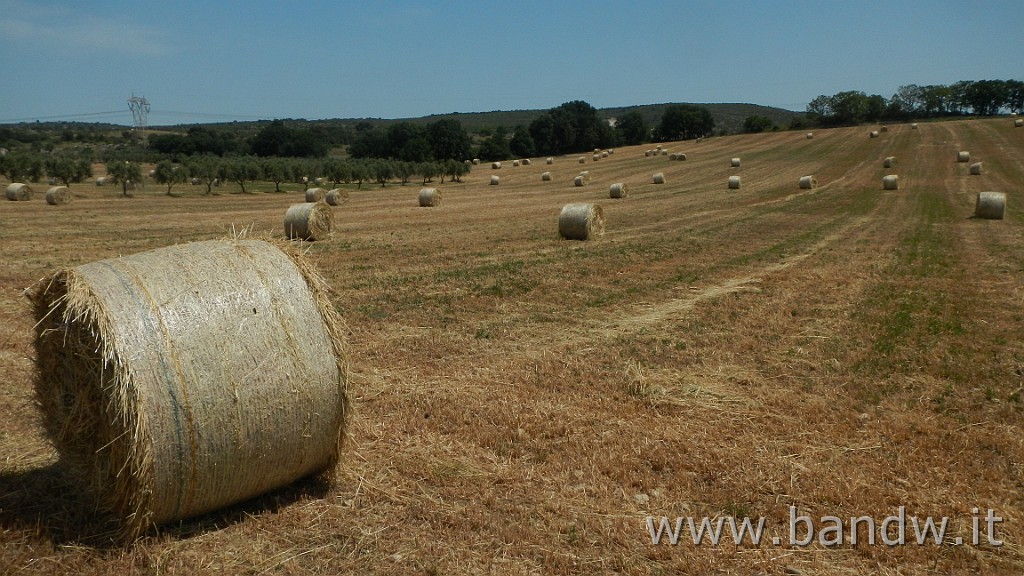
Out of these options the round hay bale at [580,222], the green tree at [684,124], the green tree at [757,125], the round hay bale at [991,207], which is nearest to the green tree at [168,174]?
the round hay bale at [580,222]

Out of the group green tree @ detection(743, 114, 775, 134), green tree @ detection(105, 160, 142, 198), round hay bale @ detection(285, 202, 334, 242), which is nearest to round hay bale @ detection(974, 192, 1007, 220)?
round hay bale @ detection(285, 202, 334, 242)

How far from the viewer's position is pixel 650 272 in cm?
1504

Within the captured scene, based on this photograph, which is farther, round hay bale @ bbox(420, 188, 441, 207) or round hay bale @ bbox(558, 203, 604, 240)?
round hay bale @ bbox(420, 188, 441, 207)

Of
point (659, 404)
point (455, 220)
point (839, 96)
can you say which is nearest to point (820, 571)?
point (659, 404)

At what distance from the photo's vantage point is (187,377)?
4.51m

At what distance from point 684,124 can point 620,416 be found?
103 meters

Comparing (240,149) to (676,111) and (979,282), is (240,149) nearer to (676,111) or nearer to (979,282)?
(676,111)

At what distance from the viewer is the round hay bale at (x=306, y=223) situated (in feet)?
68.4

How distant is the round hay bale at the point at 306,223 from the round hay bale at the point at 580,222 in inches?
309

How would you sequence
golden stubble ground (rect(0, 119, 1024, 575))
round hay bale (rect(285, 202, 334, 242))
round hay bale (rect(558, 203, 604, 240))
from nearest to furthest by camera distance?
golden stubble ground (rect(0, 119, 1024, 575)), round hay bale (rect(558, 203, 604, 240)), round hay bale (rect(285, 202, 334, 242))

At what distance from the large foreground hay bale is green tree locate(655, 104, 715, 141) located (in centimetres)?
10497

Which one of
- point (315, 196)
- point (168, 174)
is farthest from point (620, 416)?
point (168, 174)

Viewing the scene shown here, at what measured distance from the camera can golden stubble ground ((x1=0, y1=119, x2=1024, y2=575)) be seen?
15.1 feet

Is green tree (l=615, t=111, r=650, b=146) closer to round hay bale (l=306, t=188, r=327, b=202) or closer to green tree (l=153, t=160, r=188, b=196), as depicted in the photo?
green tree (l=153, t=160, r=188, b=196)
